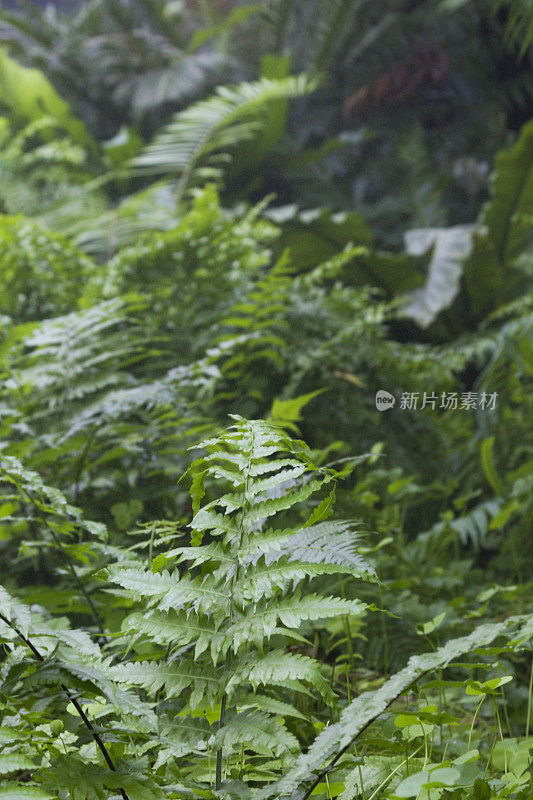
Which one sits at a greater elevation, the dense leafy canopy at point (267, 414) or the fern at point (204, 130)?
the fern at point (204, 130)

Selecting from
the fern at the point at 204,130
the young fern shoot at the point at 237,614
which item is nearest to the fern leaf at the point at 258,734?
the young fern shoot at the point at 237,614

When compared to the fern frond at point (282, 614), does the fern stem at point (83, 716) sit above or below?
below

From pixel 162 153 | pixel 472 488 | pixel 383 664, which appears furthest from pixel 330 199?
pixel 383 664

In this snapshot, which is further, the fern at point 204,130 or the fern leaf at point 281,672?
the fern at point 204,130

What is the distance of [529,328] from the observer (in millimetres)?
1798

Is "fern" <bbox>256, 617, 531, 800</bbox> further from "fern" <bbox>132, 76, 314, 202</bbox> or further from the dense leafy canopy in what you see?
"fern" <bbox>132, 76, 314, 202</bbox>

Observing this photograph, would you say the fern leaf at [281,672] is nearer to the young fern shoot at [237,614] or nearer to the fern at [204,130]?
the young fern shoot at [237,614]

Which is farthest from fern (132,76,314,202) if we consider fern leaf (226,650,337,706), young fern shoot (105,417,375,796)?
fern leaf (226,650,337,706)

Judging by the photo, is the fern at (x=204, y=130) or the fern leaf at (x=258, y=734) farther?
the fern at (x=204, y=130)

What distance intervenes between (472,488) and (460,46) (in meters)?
3.72

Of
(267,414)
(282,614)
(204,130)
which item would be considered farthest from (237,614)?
(204,130)

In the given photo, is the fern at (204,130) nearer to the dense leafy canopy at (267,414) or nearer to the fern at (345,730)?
the dense leafy canopy at (267,414)

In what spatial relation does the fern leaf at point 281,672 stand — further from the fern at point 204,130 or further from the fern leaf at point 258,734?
the fern at point 204,130

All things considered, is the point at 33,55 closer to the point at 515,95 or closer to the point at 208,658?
the point at 515,95
